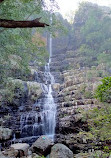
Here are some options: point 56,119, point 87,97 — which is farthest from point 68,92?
point 56,119

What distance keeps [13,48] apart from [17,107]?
6.00 m

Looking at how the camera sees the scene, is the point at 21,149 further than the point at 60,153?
Yes

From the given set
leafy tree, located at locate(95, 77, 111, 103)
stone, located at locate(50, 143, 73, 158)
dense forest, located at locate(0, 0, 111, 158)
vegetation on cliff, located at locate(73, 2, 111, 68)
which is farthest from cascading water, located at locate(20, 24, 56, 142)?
vegetation on cliff, located at locate(73, 2, 111, 68)

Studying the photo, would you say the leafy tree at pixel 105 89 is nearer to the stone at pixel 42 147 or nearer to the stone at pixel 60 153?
the stone at pixel 60 153

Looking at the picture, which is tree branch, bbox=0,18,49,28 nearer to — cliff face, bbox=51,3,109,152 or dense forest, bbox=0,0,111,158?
dense forest, bbox=0,0,111,158

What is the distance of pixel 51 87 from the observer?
14039mm

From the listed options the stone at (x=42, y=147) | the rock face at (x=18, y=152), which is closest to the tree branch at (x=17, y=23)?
the rock face at (x=18, y=152)

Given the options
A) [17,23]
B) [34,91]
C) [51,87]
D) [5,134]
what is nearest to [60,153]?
[5,134]

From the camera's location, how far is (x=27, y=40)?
7.39 metres

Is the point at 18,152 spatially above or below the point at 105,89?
below

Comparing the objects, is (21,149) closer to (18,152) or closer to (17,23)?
(18,152)

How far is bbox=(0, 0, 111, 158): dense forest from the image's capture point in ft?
15.4

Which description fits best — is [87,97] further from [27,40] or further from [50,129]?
[27,40]

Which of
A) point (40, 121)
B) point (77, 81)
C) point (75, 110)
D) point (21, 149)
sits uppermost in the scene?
point (77, 81)
